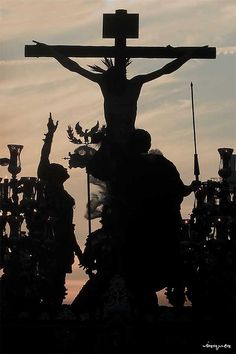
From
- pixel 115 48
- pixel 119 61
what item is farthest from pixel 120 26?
pixel 119 61

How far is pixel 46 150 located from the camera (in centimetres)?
4069

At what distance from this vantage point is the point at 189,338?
121 feet

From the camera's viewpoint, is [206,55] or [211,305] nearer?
[211,305]

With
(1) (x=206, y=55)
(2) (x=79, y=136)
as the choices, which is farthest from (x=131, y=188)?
(1) (x=206, y=55)

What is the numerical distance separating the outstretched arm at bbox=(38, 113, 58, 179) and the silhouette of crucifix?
1.08 meters

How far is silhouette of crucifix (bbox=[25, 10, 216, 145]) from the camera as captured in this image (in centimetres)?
4031

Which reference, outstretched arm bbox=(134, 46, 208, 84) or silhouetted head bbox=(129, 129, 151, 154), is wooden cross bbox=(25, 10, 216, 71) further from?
silhouetted head bbox=(129, 129, 151, 154)

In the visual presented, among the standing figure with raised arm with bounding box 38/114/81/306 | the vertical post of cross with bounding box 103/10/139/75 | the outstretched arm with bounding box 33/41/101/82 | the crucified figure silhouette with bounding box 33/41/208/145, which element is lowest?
the standing figure with raised arm with bounding box 38/114/81/306

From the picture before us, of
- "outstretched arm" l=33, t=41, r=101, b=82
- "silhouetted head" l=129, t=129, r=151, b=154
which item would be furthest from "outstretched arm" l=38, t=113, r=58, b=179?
"silhouetted head" l=129, t=129, r=151, b=154

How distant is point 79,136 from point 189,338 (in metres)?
4.98

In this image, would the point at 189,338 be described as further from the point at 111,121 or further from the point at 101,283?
the point at 111,121

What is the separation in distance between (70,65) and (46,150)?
1833mm

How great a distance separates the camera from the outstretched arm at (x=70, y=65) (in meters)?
40.8

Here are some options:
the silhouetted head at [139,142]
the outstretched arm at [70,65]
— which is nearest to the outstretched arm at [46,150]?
the outstretched arm at [70,65]
